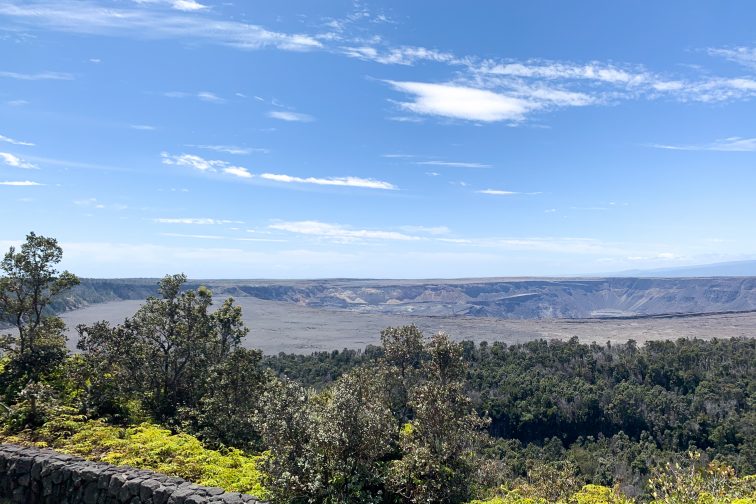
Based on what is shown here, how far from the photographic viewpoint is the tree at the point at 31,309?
21188mm

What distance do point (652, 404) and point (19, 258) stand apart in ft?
218

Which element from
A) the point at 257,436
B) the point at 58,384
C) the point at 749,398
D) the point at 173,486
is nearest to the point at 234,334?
the point at 257,436

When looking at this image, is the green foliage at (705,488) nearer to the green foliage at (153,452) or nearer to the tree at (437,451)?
the tree at (437,451)

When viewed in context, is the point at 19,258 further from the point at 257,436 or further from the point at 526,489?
the point at 526,489

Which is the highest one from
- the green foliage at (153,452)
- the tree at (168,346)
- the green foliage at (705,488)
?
the tree at (168,346)

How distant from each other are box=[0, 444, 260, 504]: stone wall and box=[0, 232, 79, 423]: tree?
794 cm

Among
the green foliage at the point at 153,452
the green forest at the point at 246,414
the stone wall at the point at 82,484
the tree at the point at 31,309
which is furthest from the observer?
→ the tree at the point at 31,309

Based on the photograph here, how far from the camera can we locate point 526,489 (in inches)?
868

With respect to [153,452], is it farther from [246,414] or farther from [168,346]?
[168,346]

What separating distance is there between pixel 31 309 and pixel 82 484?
12.6 metres

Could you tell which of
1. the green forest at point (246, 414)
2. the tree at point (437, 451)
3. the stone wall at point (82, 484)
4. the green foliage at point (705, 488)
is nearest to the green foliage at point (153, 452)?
the green forest at point (246, 414)

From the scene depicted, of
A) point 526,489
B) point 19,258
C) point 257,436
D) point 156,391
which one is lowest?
point 526,489

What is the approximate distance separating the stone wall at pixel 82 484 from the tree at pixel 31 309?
7.94m

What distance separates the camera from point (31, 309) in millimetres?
22312
